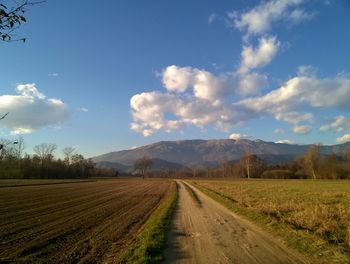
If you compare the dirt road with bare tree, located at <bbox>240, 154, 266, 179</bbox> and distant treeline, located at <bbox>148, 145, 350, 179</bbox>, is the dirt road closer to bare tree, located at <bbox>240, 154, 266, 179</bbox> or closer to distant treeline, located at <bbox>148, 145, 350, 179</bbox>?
distant treeline, located at <bbox>148, 145, 350, 179</bbox>

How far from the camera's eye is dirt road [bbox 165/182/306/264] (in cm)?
1029

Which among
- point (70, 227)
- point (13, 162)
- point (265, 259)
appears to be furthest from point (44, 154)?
point (265, 259)

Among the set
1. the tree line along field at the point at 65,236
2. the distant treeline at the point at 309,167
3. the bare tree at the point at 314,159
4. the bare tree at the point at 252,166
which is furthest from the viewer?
the bare tree at the point at 252,166

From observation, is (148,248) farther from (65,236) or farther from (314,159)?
(314,159)

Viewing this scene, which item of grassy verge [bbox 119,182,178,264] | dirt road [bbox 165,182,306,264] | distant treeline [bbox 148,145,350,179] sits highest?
distant treeline [bbox 148,145,350,179]

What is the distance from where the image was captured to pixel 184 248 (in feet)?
38.9

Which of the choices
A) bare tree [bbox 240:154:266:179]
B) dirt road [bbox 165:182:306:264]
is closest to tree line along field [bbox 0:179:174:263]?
dirt road [bbox 165:182:306:264]

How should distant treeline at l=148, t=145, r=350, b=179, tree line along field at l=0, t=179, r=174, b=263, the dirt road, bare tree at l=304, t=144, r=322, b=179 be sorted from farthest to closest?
1. bare tree at l=304, t=144, r=322, b=179
2. distant treeline at l=148, t=145, r=350, b=179
3. tree line along field at l=0, t=179, r=174, b=263
4. the dirt road

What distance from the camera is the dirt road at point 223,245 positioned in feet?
33.8

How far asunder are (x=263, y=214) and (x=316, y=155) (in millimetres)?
108875

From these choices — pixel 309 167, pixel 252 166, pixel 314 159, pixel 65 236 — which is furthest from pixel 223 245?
pixel 252 166

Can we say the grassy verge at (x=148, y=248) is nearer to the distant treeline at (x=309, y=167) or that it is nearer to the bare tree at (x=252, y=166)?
the distant treeline at (x=309, y=167)

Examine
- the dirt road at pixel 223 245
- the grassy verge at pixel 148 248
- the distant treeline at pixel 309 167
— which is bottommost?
the dirt road at pixel 223 245

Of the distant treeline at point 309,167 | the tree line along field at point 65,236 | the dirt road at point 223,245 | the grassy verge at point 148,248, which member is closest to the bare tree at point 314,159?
the distant treeline at point 309,167
